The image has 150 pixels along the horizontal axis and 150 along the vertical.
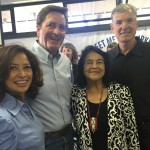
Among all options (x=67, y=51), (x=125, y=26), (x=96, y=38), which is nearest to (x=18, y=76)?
(x=125, y=26)

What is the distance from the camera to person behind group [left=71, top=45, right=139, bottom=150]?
2.06 m

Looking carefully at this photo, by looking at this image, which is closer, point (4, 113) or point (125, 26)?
point (4, 113)

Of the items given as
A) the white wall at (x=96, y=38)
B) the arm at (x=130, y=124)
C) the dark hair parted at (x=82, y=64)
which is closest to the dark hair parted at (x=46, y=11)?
the dark hair parted at (x=82, y=64)

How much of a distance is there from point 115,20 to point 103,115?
0.89 meters

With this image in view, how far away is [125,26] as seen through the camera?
7.55 feet

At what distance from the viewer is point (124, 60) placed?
2.31 meters

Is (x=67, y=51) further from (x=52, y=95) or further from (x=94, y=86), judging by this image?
(x=52, y=95)

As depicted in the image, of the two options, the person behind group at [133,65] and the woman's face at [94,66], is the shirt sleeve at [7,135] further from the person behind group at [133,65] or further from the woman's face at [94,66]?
the person behind group at [133,65]

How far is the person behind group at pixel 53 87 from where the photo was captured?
2.04 meters

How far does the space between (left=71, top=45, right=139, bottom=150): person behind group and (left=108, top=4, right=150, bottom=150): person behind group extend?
101mm

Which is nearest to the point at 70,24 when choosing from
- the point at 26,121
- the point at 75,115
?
the point at 75,115

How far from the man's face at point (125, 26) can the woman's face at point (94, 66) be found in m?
0.30

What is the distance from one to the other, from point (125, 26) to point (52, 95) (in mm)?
903

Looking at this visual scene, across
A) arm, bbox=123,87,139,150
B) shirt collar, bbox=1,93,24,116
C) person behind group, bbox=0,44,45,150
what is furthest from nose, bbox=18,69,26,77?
arm, bbox=123,87,139,150
